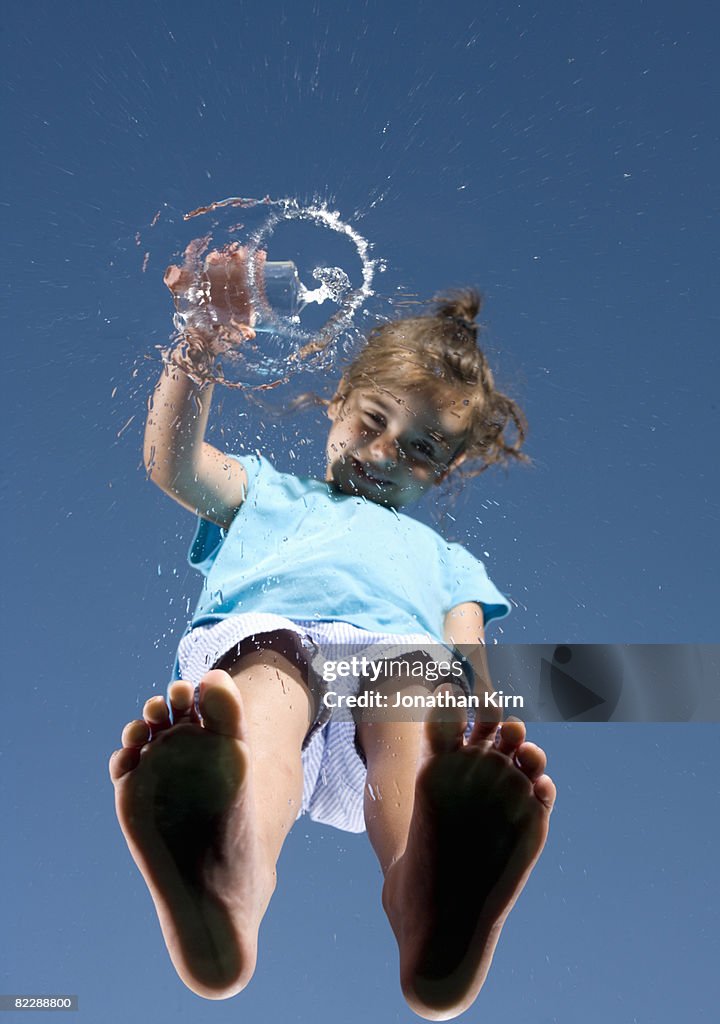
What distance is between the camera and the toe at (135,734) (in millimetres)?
1255

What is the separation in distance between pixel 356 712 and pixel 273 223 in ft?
3.92

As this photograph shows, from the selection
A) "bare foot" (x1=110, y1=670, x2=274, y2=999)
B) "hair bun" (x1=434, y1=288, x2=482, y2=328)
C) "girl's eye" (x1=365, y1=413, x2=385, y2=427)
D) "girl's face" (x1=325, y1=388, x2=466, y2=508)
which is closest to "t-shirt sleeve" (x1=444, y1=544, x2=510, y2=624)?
"girl's face" (x1=325, y1=388, x2=466, y2=508)

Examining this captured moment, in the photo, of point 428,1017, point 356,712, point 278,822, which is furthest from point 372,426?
point 428,1017

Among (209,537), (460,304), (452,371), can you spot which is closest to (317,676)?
(209,537)

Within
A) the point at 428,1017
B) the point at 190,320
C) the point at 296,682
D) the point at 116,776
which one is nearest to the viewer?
the point at 116,776

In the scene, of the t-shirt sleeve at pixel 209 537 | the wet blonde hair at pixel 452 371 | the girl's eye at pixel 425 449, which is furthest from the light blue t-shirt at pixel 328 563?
the wet blonde hair at pixel 452 371

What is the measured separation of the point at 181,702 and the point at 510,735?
45 centimetres

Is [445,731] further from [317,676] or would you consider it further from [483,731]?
[317,676]

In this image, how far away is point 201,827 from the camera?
128 cm

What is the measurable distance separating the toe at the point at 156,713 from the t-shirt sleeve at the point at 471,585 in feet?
3.20

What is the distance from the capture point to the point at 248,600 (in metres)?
1.82

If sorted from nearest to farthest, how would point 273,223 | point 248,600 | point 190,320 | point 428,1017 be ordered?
point 428,1017 < point 248,600 < point 190,320 < point 273,223

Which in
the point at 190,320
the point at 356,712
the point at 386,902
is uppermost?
the point at 190,320

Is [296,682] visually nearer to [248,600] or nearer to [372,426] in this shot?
[248,600]
